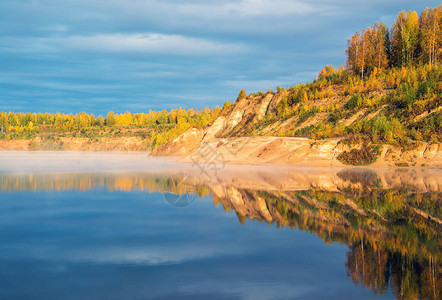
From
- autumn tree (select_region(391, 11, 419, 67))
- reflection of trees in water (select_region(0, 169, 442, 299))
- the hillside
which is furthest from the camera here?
autumn tree (select_region(391, 11, 419, 67))

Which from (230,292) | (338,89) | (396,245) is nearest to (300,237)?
(396,245)

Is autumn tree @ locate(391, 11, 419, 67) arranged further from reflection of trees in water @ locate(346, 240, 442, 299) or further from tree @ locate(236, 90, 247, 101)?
reflection of trees in water @ locate(346, 240, 442, 299)

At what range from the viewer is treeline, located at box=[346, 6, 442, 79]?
256 ft

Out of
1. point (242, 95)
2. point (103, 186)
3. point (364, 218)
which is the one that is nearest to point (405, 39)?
point (242, 95)

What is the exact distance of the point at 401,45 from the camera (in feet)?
268

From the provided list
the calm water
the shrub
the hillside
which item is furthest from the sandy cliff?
the calm water

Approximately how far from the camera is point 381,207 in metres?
19.2

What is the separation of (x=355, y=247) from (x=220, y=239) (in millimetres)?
4000

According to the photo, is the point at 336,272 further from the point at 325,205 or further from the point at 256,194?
the point at 256,194

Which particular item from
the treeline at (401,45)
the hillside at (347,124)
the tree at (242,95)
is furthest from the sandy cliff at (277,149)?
the treeline at (401,45)

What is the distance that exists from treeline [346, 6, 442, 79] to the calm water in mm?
62822

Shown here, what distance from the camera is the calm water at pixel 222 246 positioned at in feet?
29.4

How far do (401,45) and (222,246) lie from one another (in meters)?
79.9

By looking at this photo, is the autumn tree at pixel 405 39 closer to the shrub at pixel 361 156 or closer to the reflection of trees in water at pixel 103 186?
the shrub at pixel 361 156
